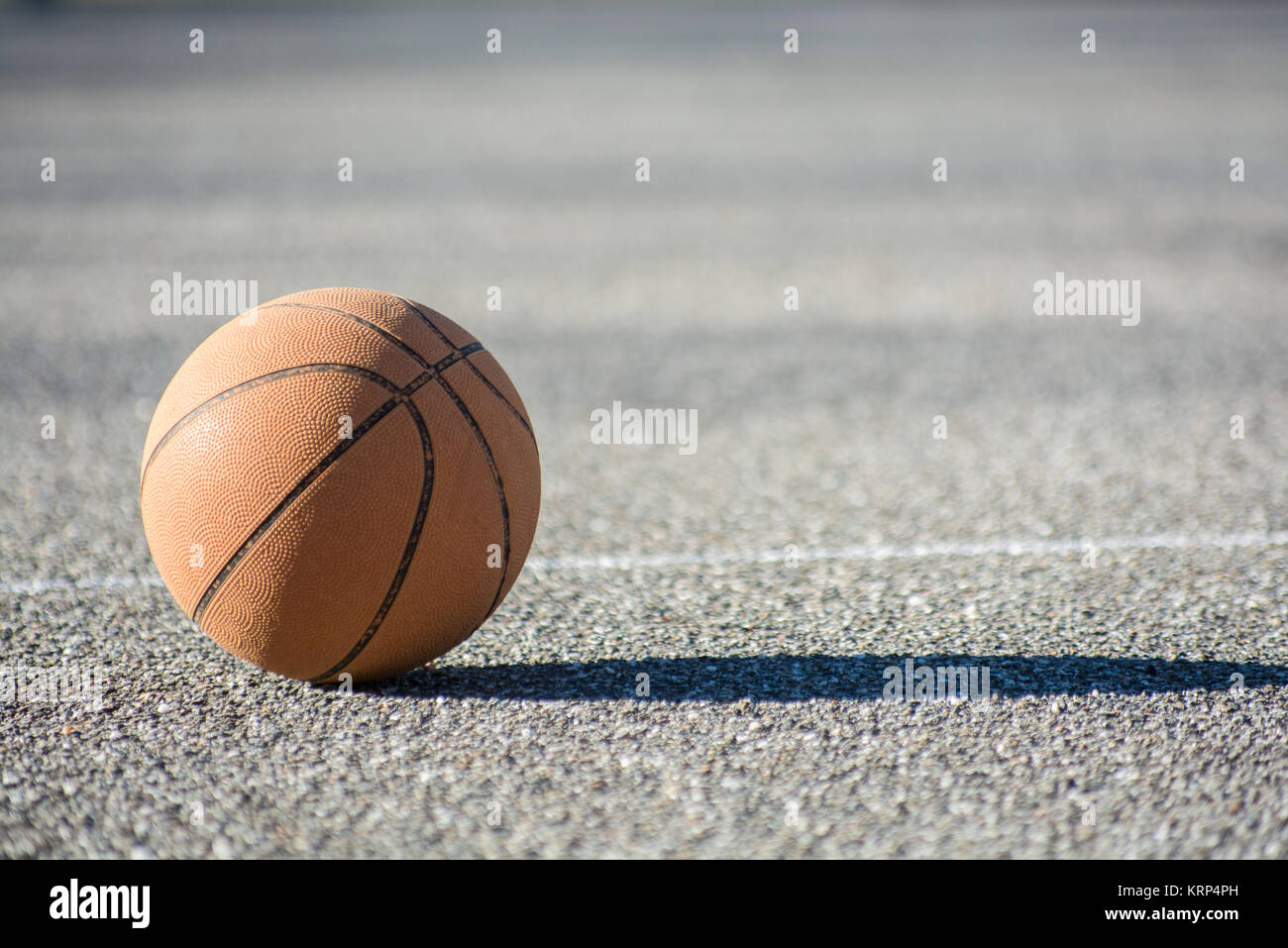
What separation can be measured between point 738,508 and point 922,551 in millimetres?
1049

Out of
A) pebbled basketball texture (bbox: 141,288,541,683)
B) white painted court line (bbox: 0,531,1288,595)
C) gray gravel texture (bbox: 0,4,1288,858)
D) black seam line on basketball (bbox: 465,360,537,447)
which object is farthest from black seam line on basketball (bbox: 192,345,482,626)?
white painted court line (bbox: 0,531,1288,595)

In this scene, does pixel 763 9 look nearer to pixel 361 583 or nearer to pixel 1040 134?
pixel 1040 134

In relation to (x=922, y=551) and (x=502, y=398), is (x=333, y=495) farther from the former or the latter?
(x=922, y=551)

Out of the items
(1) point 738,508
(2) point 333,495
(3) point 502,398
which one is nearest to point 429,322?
(3) point 502,398

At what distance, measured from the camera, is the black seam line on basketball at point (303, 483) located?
13.3 feet

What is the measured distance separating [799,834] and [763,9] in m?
53.7

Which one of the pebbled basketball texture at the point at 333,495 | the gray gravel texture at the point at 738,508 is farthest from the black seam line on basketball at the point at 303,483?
the gray gravel texture at the point at 738,508

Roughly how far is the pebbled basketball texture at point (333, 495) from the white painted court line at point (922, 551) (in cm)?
138

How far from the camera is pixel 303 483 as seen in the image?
4047mm

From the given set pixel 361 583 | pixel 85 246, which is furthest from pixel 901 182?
pixel 361 583

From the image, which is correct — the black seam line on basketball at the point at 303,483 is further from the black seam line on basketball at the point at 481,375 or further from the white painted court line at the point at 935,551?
the white painted court line at the point at 935,551

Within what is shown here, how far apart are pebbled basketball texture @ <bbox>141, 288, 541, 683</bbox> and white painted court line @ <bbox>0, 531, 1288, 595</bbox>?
1382mm

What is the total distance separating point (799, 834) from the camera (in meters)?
3.55

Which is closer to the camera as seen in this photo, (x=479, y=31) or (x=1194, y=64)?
(x=1194, y=64)
